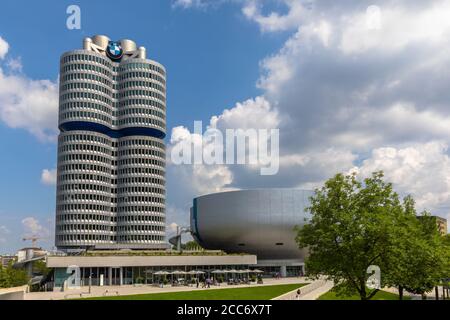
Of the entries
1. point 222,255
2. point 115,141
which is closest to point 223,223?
point 222,255

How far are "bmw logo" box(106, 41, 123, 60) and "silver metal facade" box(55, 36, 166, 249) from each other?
4.67 ft

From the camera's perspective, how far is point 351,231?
1275 inches

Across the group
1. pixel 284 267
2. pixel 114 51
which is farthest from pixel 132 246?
pixel 114 51

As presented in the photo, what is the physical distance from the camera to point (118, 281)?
90.9 m

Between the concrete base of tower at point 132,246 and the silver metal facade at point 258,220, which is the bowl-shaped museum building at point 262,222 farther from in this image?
the concrete base of tower at point 132,246

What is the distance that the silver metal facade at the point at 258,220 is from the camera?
125188 mm

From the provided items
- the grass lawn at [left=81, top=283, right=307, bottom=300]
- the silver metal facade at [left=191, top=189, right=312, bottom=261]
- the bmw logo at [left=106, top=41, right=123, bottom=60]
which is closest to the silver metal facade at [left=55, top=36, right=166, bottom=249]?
the bmw logo at [left=106, top=41, right=123, bottom=60]

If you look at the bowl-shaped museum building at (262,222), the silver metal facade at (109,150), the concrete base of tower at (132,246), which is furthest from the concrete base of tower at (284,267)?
the silver metal facade at (109,150)

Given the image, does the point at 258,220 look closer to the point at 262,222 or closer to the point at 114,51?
the point at 262,222

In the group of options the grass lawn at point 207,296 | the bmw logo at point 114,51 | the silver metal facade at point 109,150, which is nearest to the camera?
the grass lawn at point 207,296

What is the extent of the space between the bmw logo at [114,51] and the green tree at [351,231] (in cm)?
14236
